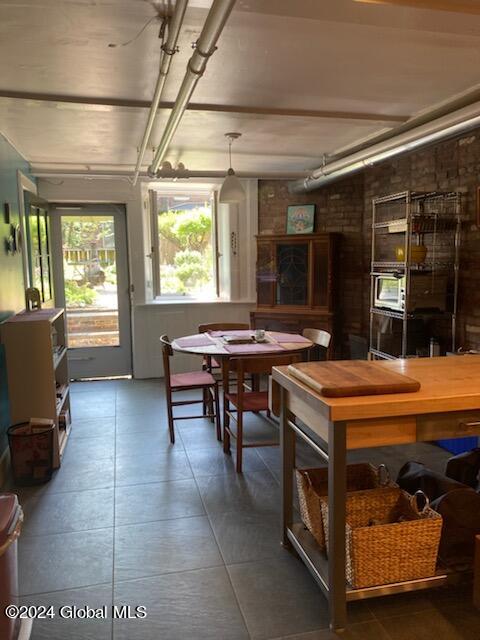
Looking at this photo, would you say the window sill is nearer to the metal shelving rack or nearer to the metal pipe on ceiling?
the metal pipe on ceiling

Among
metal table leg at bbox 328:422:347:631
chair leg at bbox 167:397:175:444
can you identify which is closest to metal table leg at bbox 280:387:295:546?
metal table leg at bbox 328:422:347:631

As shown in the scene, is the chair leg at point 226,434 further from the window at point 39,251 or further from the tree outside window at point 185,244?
the tree outside window at point 185,244

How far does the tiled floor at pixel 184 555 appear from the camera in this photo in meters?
1.97

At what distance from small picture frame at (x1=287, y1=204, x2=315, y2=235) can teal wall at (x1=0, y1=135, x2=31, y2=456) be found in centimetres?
302

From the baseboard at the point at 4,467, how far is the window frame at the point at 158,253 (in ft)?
9.77

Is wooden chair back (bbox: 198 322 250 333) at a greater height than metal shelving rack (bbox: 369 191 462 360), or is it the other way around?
metal shelving rack (bbox: 369 191 462 360)

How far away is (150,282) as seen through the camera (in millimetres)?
6055

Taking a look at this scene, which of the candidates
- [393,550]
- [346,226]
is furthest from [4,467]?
[346,226]

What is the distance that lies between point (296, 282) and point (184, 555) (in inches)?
145

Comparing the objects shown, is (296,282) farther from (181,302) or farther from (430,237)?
(430,237)

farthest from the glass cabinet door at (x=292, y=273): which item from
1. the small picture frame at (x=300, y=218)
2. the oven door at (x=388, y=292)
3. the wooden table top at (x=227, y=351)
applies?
the wooden table top at (x=227, y=351)

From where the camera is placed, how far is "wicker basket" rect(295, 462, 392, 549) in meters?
2.21

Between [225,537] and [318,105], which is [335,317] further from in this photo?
[225,537]

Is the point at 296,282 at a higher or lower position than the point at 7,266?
lower
